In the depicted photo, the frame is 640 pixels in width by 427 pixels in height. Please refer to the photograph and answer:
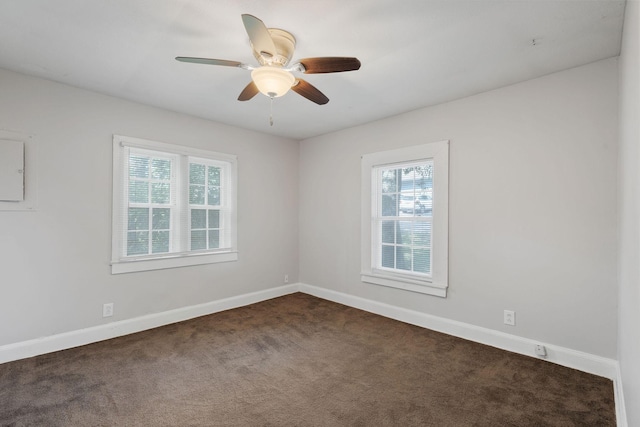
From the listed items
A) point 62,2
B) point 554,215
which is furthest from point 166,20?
point 554,215

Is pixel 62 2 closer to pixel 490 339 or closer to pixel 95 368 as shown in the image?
pixel 95 368

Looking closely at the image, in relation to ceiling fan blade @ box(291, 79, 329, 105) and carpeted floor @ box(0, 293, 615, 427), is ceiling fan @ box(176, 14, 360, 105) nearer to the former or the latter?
ceiling fan blade @ box(291, 79, 329, 105)

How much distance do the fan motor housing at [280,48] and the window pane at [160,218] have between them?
2359 millimetres

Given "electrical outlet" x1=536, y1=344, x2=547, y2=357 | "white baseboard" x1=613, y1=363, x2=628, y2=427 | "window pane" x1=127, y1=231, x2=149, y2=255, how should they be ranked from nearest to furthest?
"white baseboard" x1=613, y1=363, x2=628, y2=427
"electrical outlet" x1=536, y1=344, x2=547, y2=357
"window pane" x1=127, y1=231, x2=149, y2=255

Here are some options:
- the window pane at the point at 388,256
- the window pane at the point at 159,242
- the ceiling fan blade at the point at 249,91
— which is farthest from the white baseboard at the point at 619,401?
the window pane at the point at 159,242

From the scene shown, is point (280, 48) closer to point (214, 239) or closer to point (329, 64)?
point (329, 64)

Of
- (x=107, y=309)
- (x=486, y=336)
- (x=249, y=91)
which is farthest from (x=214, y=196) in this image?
(x=486, y=336)

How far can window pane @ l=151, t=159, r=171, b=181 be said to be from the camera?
3615 millimetres

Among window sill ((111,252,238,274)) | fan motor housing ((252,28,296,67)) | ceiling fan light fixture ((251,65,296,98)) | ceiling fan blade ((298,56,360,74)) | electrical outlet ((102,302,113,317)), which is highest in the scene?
fan motor housing ((252,28,296,67))

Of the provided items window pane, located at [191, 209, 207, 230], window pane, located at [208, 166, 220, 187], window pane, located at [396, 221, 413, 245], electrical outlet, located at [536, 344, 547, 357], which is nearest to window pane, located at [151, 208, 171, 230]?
window pane, located at [191, 209, 207, 230]

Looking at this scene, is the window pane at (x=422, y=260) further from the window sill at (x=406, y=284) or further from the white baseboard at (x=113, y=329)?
the white baseboard at (x=113, y=329)

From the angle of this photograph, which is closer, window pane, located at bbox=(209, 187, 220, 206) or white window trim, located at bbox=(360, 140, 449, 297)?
white window trim, located at bbox=(360, 140, 449, 297)

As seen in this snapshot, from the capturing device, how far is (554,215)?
2699 millimetres

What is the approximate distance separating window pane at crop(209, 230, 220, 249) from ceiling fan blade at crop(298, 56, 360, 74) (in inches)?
110
